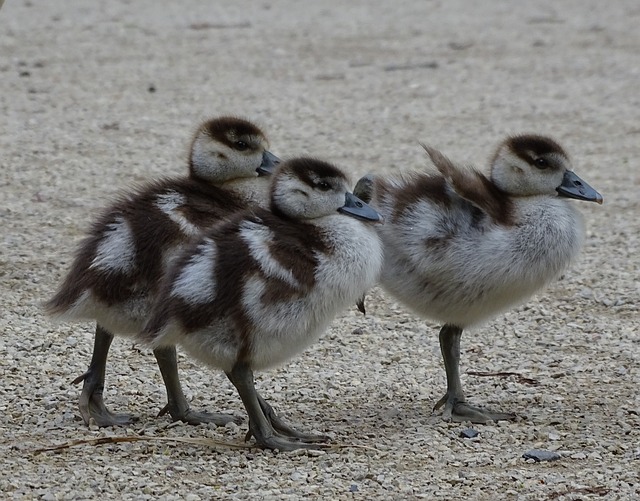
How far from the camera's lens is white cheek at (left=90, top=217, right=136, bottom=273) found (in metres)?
4.50

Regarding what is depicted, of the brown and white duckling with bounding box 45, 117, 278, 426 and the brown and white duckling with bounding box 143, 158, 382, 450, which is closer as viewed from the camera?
the brown and white duckling with bounding box 143, 158, 382, 450

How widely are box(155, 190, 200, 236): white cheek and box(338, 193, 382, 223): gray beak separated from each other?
21.5 inches

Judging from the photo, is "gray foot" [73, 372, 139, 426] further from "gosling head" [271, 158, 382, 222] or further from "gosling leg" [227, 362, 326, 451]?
"gosling head" [271, 158, 382, 222]

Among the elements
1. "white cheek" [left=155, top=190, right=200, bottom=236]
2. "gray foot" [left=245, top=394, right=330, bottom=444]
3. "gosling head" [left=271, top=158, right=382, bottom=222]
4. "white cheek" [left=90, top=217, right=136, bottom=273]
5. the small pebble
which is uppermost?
"gosling head" [left=271, top=158, right=382, bottom=222]

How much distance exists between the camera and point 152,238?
4520 mm

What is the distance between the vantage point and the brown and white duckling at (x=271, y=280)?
4.24 meters

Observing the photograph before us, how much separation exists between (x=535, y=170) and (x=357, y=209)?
0.83 metres

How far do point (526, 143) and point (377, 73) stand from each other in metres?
7.87

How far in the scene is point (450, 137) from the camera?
33.1ft

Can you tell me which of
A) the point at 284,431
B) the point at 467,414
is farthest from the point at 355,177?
the point at 284,431

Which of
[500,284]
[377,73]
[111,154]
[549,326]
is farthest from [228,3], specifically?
[500,284]

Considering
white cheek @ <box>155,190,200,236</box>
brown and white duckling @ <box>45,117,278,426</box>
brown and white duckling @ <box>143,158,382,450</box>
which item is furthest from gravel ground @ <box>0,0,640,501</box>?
white cheek @ <box>155,190,200,236</box>

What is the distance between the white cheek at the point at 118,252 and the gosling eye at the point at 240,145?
0.58 metres

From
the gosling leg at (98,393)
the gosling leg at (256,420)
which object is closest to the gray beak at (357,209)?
the gosling leg at (256,420)
